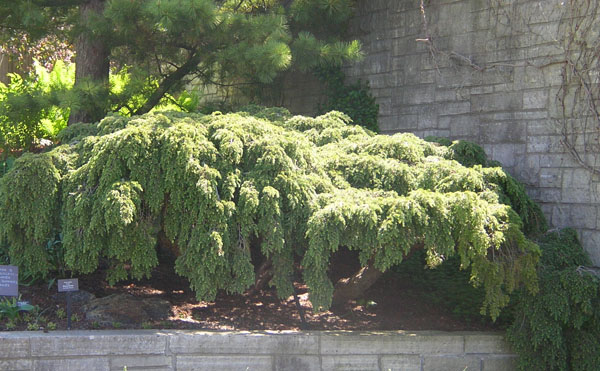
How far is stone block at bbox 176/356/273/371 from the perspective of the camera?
4.72m

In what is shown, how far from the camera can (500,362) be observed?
518 cm

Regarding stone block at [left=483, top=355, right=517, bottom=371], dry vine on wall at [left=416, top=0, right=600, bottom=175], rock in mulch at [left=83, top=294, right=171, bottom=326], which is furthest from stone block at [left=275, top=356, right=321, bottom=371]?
dry vine on wall at [left=416, top=0, right=600, bottom=175]

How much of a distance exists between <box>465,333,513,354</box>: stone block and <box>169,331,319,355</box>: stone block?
1303 mm

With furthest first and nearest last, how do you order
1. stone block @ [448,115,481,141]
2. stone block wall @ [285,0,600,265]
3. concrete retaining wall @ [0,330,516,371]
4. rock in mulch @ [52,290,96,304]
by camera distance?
stone block @ [448,115,481,141] → stone block wall @ [285,0,600,265] → rock in mulch @ [52,290,96,304] → concrete retaining wall @ [0,330,516,371]

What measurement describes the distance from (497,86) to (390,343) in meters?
3.24

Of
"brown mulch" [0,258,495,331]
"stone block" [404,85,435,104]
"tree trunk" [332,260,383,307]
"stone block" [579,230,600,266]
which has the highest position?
"stone block" [404,85,435,104]

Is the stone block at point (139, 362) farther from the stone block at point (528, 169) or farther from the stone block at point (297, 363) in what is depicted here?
the stone block at point (528, 169)

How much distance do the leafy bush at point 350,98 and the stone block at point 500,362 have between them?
3.59 metres

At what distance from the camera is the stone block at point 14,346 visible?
445cm

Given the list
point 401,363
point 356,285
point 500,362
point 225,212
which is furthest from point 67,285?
point 500,362

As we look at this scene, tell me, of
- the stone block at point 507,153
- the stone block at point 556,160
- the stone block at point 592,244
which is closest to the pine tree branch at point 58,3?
the stone block at point 507,153

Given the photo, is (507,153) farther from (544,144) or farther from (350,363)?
(350,363)

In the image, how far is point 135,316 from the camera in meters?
5.14

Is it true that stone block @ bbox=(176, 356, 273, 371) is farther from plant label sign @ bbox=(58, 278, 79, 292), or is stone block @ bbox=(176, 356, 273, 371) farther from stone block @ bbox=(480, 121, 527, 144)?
stone block @ bbox=(480, 121, 527, 144)
